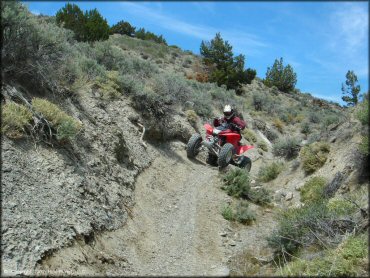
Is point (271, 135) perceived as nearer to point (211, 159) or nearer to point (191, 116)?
point (191, 116)

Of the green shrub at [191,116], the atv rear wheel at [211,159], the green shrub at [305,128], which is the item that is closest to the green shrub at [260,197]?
the atv rear wheel at [211,159]

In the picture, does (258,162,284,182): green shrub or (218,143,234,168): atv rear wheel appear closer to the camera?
(218,143,234,168): atv rear wheel

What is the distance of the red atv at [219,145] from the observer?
38.0 feet

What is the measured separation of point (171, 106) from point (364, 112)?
688cm

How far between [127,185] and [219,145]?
14.3 ft

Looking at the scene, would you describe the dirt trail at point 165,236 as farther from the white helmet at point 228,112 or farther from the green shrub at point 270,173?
the white helmet at point 228,112

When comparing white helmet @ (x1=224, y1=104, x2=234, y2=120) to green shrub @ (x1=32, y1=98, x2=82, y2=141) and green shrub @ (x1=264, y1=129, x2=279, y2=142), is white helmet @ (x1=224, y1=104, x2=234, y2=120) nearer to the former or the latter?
green shrub @ (x1=32, y1=98, x2=82, y2=141)

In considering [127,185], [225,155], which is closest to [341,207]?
[127,185]

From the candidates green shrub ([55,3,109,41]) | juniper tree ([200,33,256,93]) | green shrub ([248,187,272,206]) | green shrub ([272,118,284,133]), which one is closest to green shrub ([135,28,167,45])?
juniper tree ([200,33,256,93])

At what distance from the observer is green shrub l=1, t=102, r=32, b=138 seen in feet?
19.9

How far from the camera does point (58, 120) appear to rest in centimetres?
708

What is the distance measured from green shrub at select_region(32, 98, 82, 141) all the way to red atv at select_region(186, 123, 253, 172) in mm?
5117

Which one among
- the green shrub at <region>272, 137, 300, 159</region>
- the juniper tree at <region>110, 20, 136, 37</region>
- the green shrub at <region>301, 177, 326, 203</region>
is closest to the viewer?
the green shrub at <region>301, 177, 326, 203</region>

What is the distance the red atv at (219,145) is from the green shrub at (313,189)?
2.59 metres
